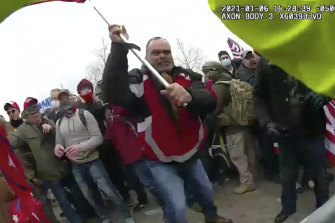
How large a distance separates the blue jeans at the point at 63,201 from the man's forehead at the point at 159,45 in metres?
0.83

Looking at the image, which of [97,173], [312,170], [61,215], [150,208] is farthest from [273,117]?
[61,215]

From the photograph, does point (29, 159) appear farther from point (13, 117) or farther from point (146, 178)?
point (146, 178)

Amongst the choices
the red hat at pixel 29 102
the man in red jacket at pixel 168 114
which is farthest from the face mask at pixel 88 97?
the man in red jacket at pixel 168 114

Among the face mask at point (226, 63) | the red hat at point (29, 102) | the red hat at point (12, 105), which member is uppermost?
the face mask at point (226, 63)

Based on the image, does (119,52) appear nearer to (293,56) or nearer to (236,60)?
(236,60)

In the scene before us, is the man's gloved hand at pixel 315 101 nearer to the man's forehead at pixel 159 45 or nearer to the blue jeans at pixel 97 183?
the man's forehead at pixel 159 45

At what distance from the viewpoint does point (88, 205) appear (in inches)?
62.8

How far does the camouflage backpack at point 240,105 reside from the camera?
3.27 ft

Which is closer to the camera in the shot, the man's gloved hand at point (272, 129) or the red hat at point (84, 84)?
the man's gloved hand at point (272, 129)

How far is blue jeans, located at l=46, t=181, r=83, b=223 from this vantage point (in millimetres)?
1681

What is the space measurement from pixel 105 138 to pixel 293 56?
0.82m

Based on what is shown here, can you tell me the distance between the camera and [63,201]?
169cm
